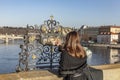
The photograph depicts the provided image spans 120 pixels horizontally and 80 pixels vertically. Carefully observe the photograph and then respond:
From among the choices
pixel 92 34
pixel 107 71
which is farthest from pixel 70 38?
pixel 92 34

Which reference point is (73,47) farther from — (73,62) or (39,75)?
(39,75)

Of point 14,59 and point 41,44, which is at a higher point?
point 41,44

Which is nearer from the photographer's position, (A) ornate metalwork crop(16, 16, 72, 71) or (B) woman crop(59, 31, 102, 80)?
(B) woman crop(59, 31, 102, 80)

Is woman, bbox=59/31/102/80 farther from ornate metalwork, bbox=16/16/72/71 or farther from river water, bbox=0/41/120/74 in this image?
river water, bbox=0/41/120/74

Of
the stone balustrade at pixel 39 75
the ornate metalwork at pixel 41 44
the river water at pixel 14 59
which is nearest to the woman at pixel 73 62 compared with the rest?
the stone balustrade at pixel 39 75

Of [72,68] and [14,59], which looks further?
[14,59]

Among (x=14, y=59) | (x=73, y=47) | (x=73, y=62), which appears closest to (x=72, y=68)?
(x=73, y=62)

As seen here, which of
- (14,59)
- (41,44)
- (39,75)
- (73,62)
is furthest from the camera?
(14,59)

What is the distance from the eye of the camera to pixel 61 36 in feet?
16.8

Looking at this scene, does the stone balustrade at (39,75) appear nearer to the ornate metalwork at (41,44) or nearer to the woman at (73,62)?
the woman at (73,62)

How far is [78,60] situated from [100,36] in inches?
3870

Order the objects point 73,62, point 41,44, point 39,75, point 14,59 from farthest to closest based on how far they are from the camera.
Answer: point 14,59
point 41,44
point 39,75
point 73,62

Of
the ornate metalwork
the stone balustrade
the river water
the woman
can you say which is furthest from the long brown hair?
the river water

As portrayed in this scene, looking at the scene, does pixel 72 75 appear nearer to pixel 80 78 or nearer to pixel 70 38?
pixel 80 78
